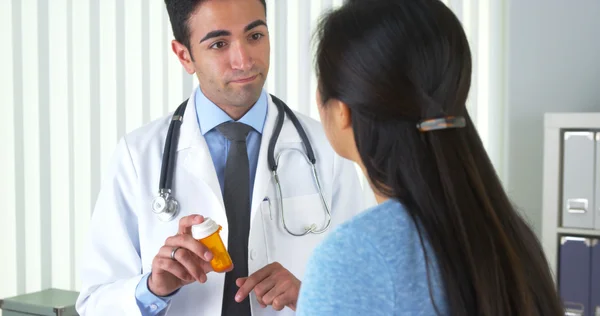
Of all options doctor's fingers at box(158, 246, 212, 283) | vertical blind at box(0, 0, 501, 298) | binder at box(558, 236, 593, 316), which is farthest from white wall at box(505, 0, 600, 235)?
doctor's fingers at box(158, 246, 212, 283)

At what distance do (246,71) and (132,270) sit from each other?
0.52 m

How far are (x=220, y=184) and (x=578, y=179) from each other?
1672 millimetres

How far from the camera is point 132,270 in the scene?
156 cm

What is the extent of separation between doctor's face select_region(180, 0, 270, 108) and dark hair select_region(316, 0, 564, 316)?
71 cm

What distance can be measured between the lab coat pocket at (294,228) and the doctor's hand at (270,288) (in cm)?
16

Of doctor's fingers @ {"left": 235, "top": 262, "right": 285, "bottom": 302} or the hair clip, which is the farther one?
doctor's fingers @ {"left": 235, "top": 262, "right": 285, "bottom": 302}

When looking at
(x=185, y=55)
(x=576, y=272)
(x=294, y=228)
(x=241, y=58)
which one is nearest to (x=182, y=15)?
(x=185, y=55)

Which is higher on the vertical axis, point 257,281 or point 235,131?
point 235,131

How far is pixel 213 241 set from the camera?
4.21 feet

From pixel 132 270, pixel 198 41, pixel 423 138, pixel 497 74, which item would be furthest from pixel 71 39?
pixel 423 138

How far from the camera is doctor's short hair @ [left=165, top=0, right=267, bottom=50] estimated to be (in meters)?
1.65

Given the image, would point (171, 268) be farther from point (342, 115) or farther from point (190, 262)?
point (342, 115)

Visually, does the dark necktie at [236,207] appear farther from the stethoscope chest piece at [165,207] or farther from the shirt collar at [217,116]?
the stethoscope chest piece at [165,207]

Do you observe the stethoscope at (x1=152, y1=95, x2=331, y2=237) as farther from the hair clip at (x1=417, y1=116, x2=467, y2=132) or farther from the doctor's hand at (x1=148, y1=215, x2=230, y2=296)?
the hair clip at (x1=417, y1=116, x2=467, y2=132)
